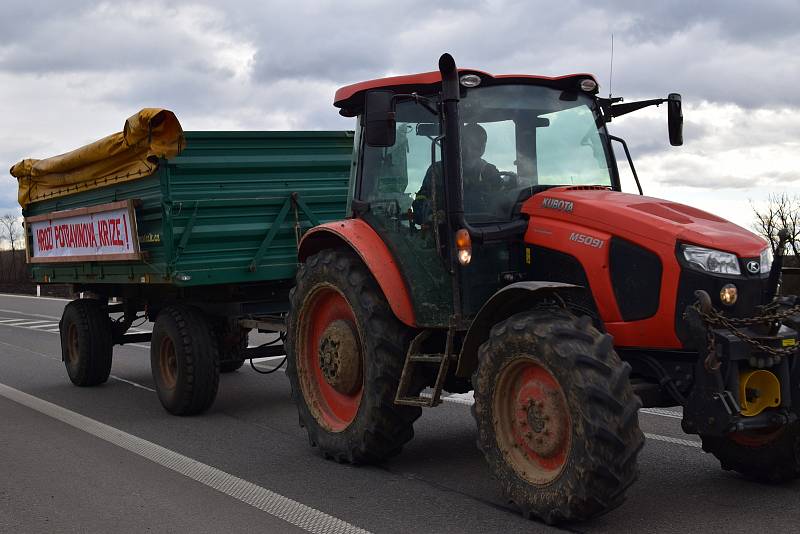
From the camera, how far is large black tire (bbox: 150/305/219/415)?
8.75 m

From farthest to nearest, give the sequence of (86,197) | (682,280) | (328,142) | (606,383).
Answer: (86,197) < (328,142) < (682,280) < (606,383)

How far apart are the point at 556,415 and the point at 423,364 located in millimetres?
1422

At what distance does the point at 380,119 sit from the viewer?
5.77 m

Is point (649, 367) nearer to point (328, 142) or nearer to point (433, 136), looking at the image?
point (433, 136)

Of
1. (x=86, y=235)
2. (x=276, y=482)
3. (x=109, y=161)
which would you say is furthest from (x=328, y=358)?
(x=86, y=235)

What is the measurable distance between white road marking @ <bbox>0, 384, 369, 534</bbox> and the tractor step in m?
0.89

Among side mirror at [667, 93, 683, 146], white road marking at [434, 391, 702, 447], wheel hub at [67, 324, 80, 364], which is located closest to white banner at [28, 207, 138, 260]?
wheel hub at [67, 324, 80, 364]

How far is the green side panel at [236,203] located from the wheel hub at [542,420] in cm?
413

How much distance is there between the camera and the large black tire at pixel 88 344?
1091 centimetres

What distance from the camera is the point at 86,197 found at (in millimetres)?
10195

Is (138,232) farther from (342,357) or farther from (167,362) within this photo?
(342,357)

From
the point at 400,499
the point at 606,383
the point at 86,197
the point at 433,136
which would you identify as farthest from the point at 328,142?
the point at 606,383

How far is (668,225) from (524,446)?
4.53 ft

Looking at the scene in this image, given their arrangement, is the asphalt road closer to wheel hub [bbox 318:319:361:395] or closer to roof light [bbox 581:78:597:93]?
wheel hub [bbox 318:319:361:395]
